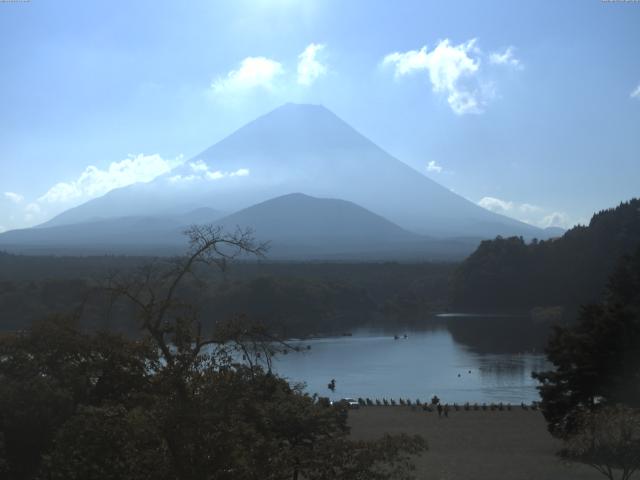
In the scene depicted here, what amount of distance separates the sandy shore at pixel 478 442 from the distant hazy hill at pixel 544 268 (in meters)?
27.9

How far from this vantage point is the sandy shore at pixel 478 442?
9531mm

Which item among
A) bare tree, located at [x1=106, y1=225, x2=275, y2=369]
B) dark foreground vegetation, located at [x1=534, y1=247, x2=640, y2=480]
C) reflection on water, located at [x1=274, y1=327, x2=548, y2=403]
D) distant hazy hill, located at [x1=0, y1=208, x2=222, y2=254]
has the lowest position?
reflection on water, located at [x1=274, y1=327, x2=548, y2=403]

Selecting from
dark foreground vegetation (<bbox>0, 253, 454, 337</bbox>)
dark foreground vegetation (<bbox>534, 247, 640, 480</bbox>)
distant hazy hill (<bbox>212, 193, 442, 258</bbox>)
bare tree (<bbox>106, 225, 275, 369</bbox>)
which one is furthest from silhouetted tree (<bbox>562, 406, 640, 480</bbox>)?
distant hazy hill (<bbox>212, 193, 442, 258</bbox>)

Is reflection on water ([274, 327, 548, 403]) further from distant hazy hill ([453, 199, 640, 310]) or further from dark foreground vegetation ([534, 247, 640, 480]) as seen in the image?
distant hazy hill ([453, 199, 640, 310])

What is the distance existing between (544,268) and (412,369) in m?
21.4

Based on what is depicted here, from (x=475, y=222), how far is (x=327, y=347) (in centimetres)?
12384

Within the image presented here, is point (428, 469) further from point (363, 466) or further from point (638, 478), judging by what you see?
point (363, 466)

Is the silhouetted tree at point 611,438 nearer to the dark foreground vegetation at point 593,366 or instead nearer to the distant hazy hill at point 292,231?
the dark foreground vegetation at point 593,366

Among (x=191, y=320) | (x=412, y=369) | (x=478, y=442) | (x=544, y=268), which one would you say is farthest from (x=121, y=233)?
(x=191, y=320)

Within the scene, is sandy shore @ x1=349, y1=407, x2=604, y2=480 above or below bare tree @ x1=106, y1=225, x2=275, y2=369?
below

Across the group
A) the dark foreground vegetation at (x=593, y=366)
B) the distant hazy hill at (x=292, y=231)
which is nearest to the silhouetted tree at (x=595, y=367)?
the dark foreground vegetation at (x=593, y=366)

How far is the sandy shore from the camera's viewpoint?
9531 mm

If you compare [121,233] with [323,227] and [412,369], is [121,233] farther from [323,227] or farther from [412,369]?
[412,369]

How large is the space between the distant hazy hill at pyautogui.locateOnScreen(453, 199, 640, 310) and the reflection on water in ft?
36.1
